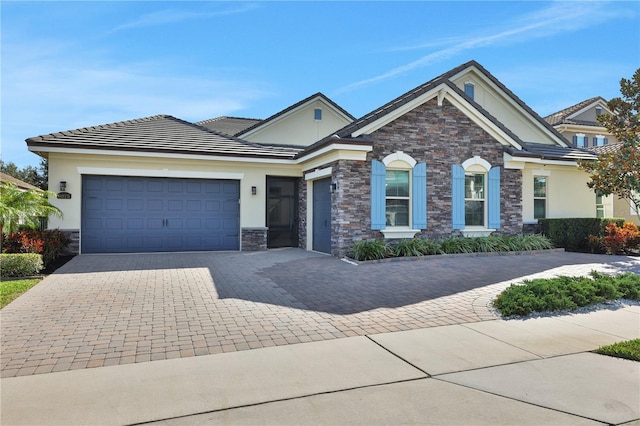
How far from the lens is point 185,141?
1514cm

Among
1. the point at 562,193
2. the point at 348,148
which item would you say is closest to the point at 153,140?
the point at 348,148

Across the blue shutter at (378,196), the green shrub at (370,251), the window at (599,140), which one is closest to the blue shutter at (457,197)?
the blue shutter at (378,196)

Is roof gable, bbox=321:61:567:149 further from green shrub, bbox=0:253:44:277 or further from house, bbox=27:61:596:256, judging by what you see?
green shrub, bbox=0:253:44:277

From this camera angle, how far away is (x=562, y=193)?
1794 centimetres

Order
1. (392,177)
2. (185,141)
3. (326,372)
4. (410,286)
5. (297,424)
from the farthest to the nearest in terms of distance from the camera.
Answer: (185,141), (392,177), (410,286), (326,372), (297,424)

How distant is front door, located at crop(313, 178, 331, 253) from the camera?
1391cm

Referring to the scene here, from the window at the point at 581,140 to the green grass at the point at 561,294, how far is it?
88.9 ft

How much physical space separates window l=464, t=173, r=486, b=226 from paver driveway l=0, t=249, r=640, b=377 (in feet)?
Result: 8.47

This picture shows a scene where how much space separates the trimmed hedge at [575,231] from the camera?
15294 millimetres

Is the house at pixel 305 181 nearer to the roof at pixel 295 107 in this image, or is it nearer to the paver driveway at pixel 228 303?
the paver driveway at pixel 228 303

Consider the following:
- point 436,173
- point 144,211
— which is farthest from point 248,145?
point 436,173

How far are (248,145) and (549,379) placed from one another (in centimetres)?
1371

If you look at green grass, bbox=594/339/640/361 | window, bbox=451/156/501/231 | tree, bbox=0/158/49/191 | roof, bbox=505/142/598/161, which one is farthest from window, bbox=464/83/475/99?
tree, bbox=0/158/49/191

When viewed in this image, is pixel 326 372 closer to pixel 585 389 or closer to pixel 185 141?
pixel 585 389
